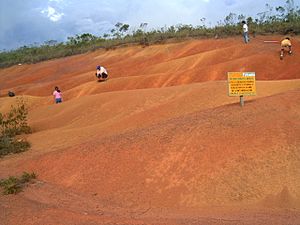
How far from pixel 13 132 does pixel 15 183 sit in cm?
Answer: 644

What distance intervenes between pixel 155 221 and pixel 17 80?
35111 millimetres

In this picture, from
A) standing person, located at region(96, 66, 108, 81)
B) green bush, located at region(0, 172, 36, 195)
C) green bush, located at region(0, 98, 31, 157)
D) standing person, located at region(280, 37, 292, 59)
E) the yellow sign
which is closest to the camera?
green bush, located at region(0, 172, 36, 195)

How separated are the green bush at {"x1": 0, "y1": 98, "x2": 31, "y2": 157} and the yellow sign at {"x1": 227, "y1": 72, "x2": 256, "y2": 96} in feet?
19.5

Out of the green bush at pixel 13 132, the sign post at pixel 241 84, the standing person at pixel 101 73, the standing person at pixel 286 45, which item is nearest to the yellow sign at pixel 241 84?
the sign post at pixel 241 84

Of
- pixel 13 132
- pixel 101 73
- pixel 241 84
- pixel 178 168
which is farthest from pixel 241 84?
pixel 101 73

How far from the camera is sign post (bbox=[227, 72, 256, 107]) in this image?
341 inches

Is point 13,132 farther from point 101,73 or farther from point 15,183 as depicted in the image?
point 101,73

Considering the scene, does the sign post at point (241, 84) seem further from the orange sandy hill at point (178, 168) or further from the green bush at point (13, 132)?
the green bush at point (13, 132)

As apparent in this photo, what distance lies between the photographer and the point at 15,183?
8.03 meters

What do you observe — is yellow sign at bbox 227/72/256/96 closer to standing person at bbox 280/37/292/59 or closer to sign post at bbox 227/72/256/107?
sign post at bbox 227/72/256/107

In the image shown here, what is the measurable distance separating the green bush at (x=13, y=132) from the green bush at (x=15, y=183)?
312 centimetres

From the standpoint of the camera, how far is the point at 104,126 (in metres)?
12.0

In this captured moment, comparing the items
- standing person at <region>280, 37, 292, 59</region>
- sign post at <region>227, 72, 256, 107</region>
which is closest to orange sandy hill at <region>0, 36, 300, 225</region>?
sign post at <region>227, 72, 256, 107</region>

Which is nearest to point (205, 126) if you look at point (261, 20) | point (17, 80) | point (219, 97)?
point (219, 97)
